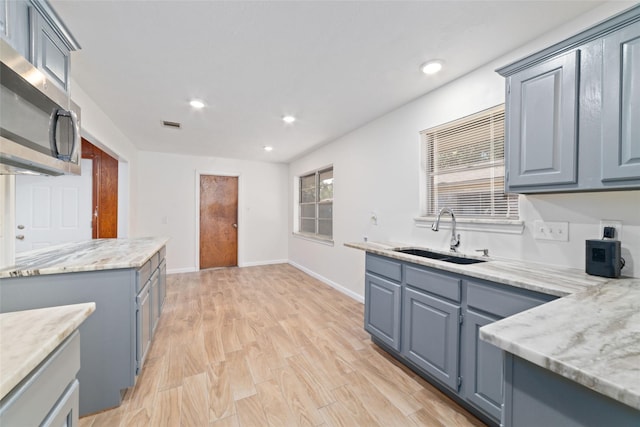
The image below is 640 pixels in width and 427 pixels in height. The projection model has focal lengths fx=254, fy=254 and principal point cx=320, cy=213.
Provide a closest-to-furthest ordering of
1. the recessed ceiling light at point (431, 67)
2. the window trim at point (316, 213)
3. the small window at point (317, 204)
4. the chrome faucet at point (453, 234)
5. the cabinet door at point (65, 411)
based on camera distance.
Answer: the cabinet door at point (65, 411) → the recessed ceiling light at point (431, 67) → the chrome faucet at point (453, 234) → the window trim at point (316, 213) → the small window at point (317, 204)

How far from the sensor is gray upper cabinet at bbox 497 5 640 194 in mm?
1192

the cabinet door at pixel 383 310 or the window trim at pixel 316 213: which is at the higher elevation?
the window trim at pixel 316 213

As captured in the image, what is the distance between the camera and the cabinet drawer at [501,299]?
1.27 meters

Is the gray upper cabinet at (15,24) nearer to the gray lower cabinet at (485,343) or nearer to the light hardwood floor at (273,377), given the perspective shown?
the light hardwood floor at (273,377)

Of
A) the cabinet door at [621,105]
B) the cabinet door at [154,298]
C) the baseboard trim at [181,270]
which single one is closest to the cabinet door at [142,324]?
the cabinet door at [154,298]

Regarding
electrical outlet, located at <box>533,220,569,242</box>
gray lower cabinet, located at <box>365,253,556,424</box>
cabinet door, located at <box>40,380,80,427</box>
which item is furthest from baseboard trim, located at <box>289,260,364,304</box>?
cabinet door, located at <box>40,380,80,427</box>

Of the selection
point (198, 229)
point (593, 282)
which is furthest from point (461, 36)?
point (198, 229)

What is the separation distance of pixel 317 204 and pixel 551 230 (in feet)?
12.2

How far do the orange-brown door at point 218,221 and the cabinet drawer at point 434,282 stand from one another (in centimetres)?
446

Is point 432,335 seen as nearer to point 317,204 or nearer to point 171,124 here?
point 317,204

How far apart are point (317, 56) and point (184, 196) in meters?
4.22

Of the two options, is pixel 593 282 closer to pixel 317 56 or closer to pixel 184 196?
pixel 317 56

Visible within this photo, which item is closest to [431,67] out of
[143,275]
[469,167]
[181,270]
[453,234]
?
[469,167]

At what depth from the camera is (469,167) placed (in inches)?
87.1
